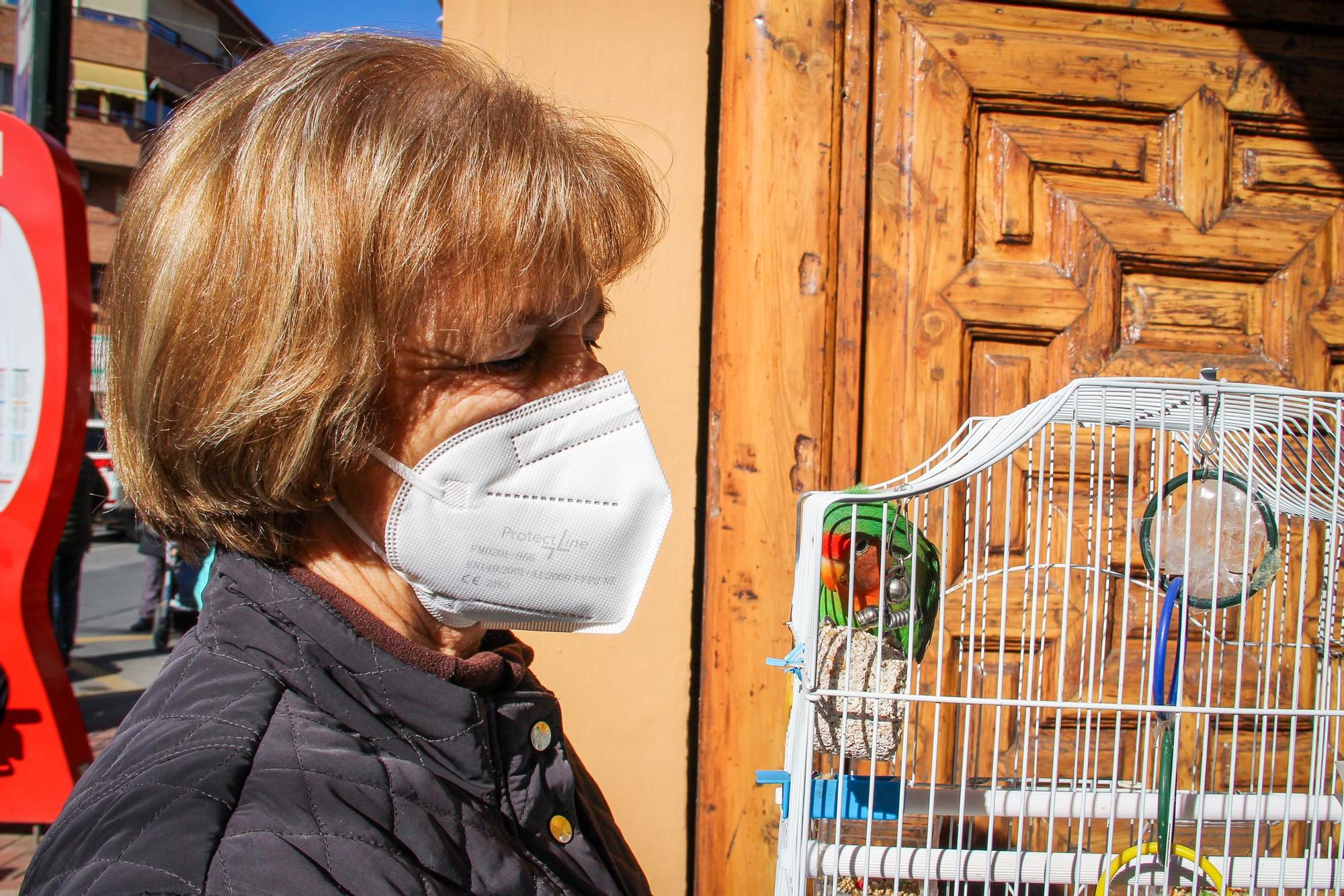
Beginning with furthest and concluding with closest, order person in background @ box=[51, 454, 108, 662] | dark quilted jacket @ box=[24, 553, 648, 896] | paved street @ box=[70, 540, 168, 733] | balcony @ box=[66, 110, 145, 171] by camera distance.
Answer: balcony @ box=[66, 110, 145, 171] → paved street @ box=[70, 540, 168, 733] → person in background @ box=[51, 454, 108, 662] → dark quilted jacket @ box=[24, 553, 648, 896]

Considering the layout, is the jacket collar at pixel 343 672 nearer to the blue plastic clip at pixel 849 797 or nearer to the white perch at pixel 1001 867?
the blue plastic clip at pixel 849 797

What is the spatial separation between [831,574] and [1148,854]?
26.9 inches

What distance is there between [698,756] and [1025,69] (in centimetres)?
203

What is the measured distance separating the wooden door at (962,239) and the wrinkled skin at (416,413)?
1213 millimetres

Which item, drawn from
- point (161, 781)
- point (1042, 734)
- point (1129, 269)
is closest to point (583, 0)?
point (1129, 269)

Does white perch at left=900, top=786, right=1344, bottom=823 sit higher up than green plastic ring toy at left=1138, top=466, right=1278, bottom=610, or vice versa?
green plastic ring toy at left=1138, top=466, right=1278, bottom=610

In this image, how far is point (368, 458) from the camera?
2.96 ft

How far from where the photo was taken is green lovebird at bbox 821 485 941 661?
1.21 metres

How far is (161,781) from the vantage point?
0.65 metres

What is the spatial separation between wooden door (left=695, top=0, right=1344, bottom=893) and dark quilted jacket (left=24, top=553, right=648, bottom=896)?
1.24 metres

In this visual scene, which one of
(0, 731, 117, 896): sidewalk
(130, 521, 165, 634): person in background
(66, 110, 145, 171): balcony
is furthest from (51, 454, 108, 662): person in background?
(66, 110, 145, 171): balcony

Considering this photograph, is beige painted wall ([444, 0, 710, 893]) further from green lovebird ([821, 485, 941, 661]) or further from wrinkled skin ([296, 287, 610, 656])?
wrinkled skin ([296, 287, 610, 656])

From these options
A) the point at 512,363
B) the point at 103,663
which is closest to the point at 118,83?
the point at 103,663

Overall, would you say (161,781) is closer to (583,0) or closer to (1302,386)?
(583,0)
